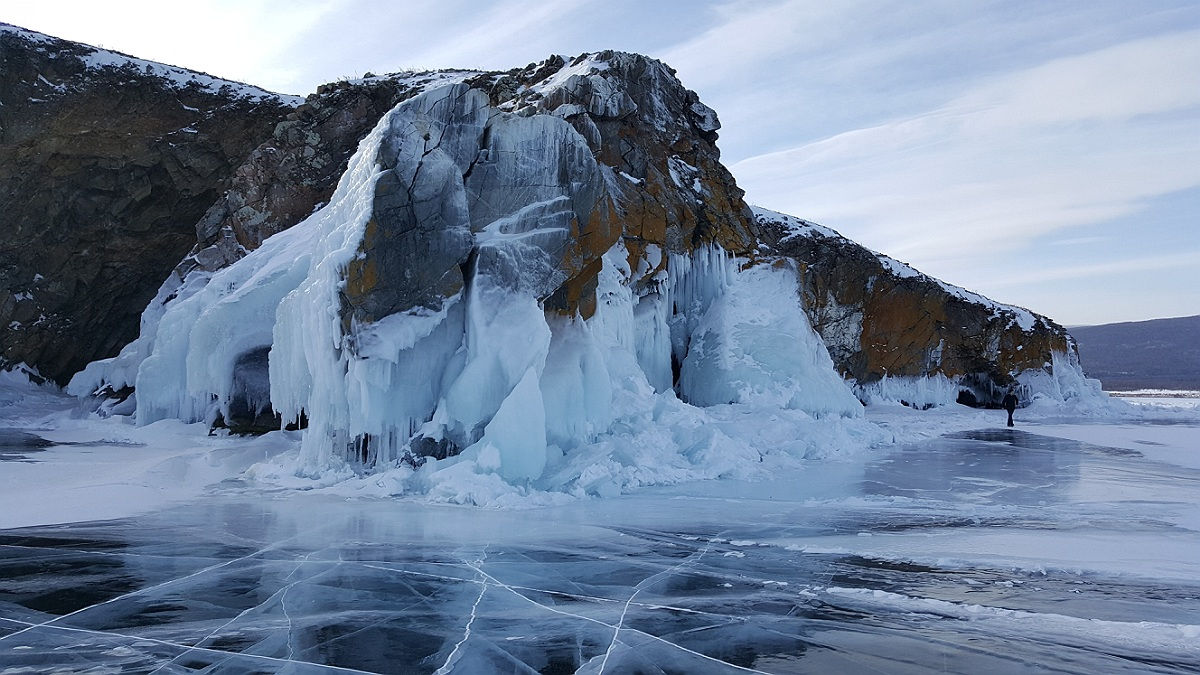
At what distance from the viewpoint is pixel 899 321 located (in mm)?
34031

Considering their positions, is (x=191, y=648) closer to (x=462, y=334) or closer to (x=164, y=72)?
(x=462, y=334)

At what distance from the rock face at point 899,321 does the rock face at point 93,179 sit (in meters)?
21.2

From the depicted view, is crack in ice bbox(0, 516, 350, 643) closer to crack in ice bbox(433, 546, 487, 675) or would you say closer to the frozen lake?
the frozen lake

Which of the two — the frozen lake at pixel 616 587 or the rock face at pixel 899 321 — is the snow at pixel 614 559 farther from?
the rock face at pixel 899 321

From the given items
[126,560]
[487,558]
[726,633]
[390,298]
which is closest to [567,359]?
[390,298]

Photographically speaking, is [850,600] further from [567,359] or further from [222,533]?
[567,359]

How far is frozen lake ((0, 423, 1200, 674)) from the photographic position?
4773mm

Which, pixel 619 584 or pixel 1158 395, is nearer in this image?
pixel 619 584

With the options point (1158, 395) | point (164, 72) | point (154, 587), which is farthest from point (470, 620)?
point (1158, 395)

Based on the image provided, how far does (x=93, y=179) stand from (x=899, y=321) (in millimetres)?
30247

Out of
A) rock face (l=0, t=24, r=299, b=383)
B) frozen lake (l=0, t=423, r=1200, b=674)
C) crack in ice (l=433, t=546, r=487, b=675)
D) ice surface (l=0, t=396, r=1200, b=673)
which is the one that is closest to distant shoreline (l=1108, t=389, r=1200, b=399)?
ice surface (l=0, t=396, r=1200, b=673)

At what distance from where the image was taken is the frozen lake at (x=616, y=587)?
4.77 metres

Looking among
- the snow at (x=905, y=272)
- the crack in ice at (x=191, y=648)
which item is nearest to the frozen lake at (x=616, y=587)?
the crack in ice at (x=191, y=648)

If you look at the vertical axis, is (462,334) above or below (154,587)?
above
